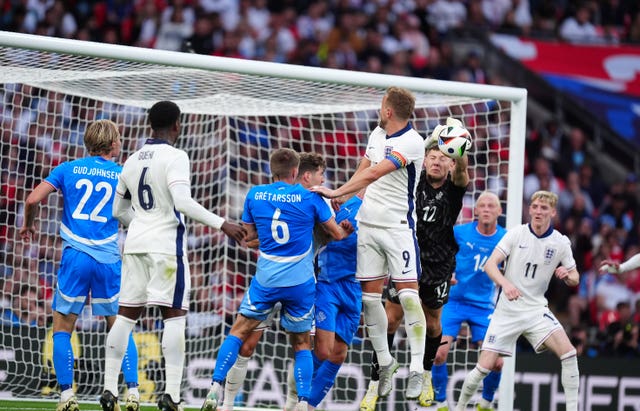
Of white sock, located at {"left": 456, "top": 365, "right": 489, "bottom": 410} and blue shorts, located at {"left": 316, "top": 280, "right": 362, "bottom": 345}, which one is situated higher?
blue shorts, located at {"left": 316, "top": 280, "right": 362, "bottom": 345}

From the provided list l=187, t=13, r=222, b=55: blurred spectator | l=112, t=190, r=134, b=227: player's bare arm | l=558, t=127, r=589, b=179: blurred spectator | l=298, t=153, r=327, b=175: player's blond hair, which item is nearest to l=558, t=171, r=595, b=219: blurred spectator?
l=558, t=127, r=589, b=179: blurred spectator

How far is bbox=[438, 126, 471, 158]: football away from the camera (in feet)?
28.8

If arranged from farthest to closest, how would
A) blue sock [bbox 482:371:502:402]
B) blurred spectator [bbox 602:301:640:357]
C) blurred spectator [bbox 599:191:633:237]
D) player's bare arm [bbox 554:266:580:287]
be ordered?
blurred spectator [bbox 599:191:633:237], blurred spectator [bbox 602:301:640:357], blue sock [bbox 482:371:502:402], player's bare arm [bbox 554:266:580:287]

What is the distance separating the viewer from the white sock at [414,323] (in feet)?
28.7

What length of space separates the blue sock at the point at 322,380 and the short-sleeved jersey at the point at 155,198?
1762 mm

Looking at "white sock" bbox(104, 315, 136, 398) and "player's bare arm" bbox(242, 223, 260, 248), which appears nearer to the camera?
"white sock" bbox(104, 315, 136, 398)

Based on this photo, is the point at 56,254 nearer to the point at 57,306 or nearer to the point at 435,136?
the point at 57,306

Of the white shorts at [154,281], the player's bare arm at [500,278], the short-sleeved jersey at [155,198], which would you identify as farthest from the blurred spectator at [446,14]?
the white shorts at [154,281]

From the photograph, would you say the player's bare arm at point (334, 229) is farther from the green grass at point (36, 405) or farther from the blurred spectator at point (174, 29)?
the blurred spectator at point (174, 29)

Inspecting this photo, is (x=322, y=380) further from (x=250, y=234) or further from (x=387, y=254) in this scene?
(x=250, y=234)

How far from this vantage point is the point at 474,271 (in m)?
11.0

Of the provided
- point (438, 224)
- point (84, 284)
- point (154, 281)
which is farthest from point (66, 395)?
point (438, 224)

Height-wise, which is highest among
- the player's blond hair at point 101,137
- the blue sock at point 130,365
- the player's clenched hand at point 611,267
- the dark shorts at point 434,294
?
the player's blond hair at point 101,137

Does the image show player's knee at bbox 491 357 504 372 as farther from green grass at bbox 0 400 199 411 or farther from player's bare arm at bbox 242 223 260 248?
green grass at bbox 0 400 199 411
